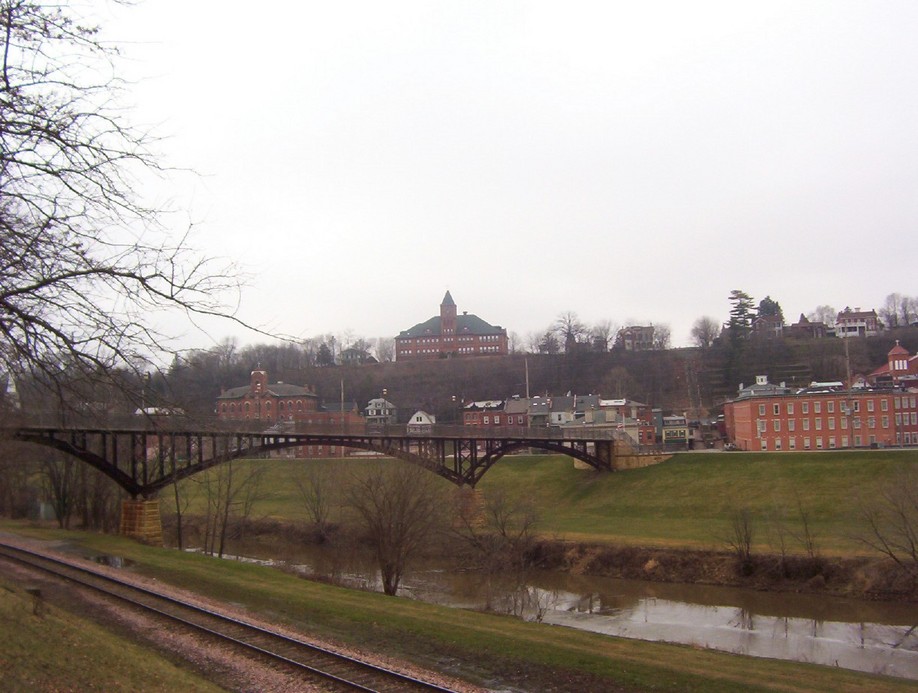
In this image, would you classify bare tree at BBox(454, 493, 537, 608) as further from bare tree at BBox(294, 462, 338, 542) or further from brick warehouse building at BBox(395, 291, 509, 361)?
brick warehouse building at BBox(395, 291, 509, 361)

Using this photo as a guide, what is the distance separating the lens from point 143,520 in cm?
4031

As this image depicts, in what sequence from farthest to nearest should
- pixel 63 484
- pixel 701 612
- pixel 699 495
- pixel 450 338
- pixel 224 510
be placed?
pixel 450 338, pixel 699 495, pixel 63 484, pixel 224 510, pixel 701 612

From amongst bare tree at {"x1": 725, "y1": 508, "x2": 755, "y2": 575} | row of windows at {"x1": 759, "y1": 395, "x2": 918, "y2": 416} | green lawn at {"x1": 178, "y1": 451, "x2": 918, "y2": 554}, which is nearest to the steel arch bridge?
green lawn at {"x1": 178, "y1": 451, "x2": 918, "y2": 554}

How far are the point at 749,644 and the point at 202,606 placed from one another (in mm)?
17370

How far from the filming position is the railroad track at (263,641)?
14.0m

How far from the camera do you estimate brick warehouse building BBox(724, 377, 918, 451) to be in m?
66.2

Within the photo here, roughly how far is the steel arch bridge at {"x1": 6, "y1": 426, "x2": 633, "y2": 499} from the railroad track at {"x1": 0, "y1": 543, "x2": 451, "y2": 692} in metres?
7.73

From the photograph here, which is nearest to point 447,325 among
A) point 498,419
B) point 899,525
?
point 498,419

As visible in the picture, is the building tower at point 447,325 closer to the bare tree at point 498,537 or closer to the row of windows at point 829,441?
the row of windows at point 829,441

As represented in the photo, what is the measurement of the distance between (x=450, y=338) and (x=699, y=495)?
112 meters

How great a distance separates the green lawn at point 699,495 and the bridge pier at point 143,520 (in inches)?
270

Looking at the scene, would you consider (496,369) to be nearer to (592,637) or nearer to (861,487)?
(861,487)


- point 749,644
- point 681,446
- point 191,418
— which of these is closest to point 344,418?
point 681,446

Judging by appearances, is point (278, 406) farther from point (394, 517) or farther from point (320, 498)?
point (394, 517)
